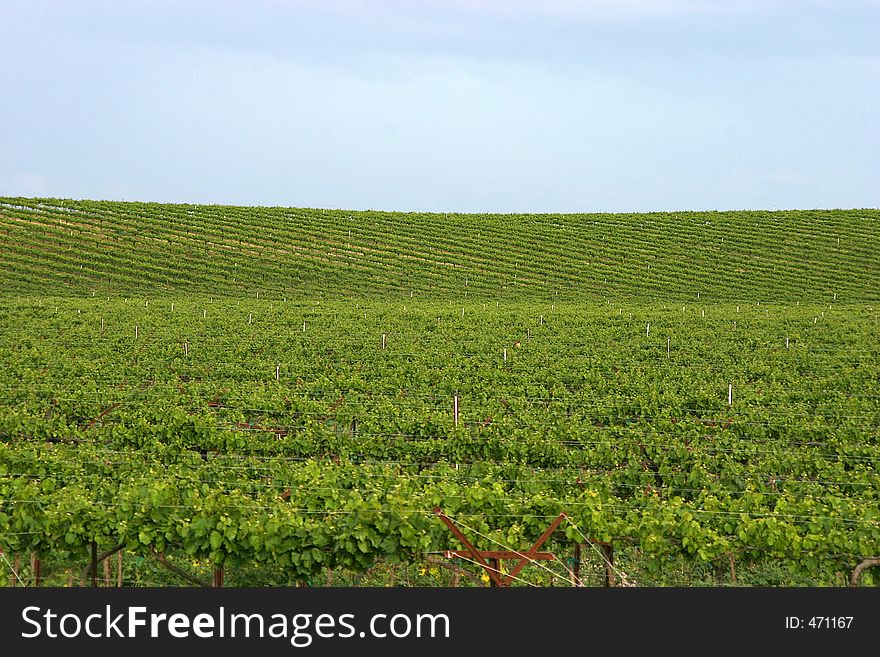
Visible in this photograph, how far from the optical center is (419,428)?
472 inches

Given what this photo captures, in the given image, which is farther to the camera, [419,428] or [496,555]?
[419,428]

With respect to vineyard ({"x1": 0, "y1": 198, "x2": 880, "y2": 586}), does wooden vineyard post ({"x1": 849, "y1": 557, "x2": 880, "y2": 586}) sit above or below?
below

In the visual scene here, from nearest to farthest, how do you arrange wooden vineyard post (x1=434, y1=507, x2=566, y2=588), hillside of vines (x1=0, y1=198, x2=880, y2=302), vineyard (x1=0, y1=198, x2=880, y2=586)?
wooden vineyard post (x1=434, y1=507, x2=566, y2=588) → vineyard (x1=0, y1=198, x2=880, y2=586) → hillside of vines (x1=0, y1=198, x2=880, y2=302)

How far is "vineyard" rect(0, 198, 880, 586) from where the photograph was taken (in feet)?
23.4

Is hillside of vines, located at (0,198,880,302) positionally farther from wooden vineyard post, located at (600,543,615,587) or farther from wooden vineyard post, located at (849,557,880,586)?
wooden vineyard post, located at (849,557,880,586)

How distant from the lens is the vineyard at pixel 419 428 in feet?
23.4

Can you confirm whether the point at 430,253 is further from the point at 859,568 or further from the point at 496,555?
the point at 859,568

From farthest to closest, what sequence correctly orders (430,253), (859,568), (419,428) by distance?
(430,253)
(419,428)
(859,568)

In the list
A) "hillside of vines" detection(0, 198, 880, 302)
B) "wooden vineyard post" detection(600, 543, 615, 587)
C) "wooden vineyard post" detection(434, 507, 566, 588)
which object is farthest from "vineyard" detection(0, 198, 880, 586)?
"hillside of vines" detection(0, 198, 880, 302)

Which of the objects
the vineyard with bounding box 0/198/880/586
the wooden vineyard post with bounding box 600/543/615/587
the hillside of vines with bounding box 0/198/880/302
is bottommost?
the wooden vineyard post with bounding box 600/543/615/587

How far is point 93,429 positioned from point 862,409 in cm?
1358

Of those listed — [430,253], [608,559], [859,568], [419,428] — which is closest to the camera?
[859,568]

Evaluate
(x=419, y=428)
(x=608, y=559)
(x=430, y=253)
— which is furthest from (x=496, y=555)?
(x=430, y=253)
